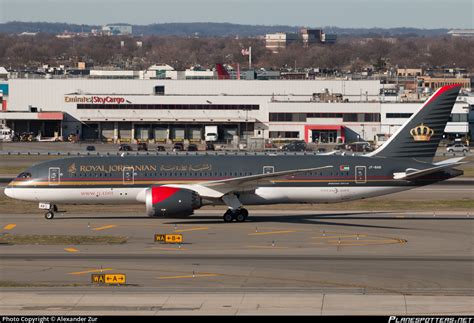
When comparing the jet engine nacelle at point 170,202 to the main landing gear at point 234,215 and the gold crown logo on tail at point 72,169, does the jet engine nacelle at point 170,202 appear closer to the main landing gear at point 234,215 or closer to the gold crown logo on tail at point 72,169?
the main landing gear at point 234,215

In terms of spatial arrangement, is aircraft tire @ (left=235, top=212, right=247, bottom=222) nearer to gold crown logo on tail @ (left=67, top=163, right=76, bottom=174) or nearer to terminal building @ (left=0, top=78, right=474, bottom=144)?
gold crown logo on tail @ (left=67, top=163, right=76, bottom=174)

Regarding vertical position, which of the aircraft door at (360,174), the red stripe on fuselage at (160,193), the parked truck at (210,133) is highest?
the aircraft door at (360,174)

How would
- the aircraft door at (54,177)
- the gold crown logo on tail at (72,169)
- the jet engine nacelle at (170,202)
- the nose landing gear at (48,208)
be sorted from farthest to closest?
the nose landing gear at (48,208) < the gold crown logo on tail at (72,169) < the aircraft door at (54,177) < the jet engine nacelle at (170,202)

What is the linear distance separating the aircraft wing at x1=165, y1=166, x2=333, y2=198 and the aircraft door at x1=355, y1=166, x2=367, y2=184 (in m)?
2.18

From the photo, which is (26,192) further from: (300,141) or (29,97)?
(29,97)

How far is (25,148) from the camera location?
433 ft

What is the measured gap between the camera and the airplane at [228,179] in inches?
2397

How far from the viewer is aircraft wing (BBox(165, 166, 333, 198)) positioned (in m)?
59.9

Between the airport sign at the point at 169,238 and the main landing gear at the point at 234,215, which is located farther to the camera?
the main landing gear at the point at 234,215

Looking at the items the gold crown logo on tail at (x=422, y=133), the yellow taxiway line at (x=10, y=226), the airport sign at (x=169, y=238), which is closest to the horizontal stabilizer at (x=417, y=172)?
the gold crown logo on tail at (x=422, y=133)

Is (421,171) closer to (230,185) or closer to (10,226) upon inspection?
(230,185)

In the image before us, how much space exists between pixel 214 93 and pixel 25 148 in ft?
118

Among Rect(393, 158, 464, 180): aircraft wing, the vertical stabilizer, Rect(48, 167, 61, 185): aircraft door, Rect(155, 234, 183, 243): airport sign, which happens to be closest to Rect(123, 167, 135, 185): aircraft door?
Rect(48, 167, 61, 185): aircraft door

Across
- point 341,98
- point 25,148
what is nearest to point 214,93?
point 341,98
